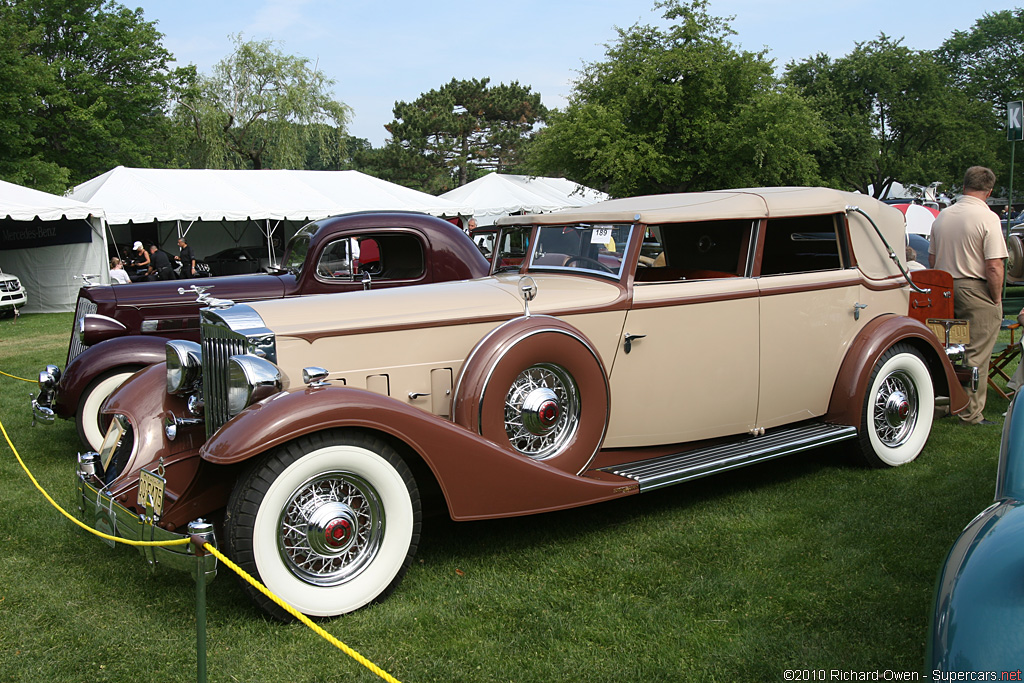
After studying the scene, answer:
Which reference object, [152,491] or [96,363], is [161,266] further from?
[152,491]

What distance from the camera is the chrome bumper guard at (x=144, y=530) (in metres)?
2.79

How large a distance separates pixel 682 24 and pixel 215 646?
91.2 ft

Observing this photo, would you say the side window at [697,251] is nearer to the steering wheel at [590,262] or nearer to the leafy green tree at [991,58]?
the steering wheel at [590,262]

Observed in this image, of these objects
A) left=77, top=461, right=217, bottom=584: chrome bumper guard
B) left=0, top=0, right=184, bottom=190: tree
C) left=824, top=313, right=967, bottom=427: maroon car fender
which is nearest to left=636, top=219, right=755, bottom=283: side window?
left=824, top=313, right=967, bottom=427: maroon car fender

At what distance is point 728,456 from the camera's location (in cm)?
439

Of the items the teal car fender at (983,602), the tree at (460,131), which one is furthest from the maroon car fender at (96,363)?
the tree at (460,131)

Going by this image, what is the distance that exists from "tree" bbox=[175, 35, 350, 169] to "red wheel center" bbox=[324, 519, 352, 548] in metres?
34.5

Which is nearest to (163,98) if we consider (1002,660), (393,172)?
(393,172)

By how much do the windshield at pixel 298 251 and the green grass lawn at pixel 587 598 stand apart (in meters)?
2.81

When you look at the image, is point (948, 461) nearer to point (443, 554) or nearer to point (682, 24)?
point (443, 554)

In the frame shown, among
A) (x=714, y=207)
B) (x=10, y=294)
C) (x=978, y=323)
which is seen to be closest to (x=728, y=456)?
(x=714, y=207)

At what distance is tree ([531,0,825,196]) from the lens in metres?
25.1

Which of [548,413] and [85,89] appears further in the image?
[85,89]

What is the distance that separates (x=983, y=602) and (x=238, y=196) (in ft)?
67.4
